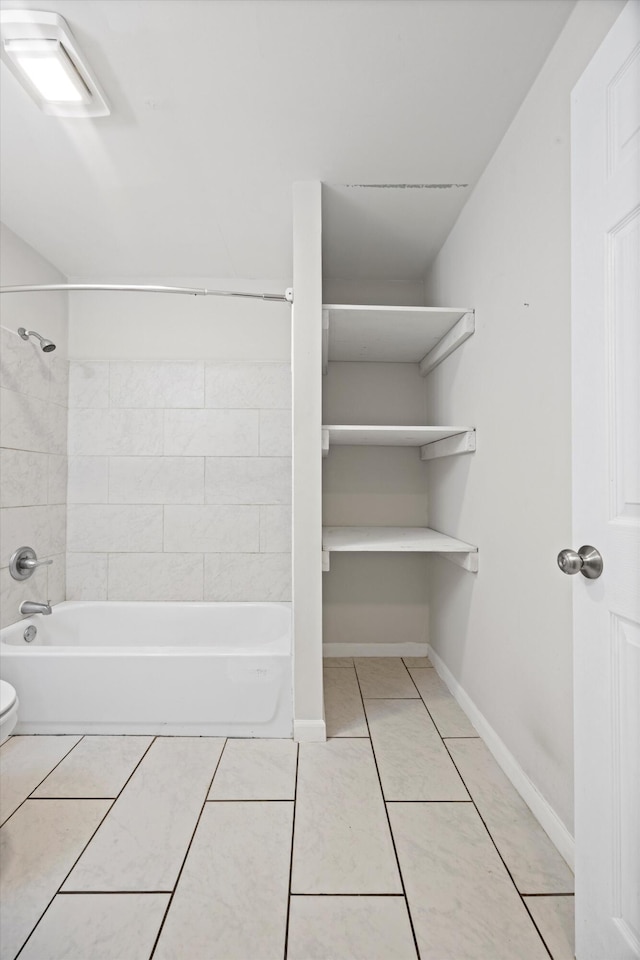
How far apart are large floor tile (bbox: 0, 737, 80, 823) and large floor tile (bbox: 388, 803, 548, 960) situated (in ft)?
3.95

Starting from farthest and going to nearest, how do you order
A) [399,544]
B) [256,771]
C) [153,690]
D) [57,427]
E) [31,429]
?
[57,427] < [31,429] < [399,544] < [153,690] < [256,771]

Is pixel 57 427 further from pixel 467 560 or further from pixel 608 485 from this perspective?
pixel 608 485

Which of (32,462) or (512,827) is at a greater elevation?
(32,462)

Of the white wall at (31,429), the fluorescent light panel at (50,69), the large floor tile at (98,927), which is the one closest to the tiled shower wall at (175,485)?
the white wall at (31,429)

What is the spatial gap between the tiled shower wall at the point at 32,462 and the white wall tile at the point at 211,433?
59 centimetres

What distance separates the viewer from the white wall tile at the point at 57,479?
104 inches

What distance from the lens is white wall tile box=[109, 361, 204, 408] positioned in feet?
9.23

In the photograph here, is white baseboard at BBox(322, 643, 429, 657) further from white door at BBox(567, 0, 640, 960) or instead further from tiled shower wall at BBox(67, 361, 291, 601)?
white door at BBox(567, 0, 640, 960)

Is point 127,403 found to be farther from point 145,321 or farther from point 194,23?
point 194,23

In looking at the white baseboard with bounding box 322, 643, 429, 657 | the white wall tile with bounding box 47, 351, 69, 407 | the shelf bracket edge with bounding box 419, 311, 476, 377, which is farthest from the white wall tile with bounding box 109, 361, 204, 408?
the white baseboard with bounding box 322, 643, 429, 657

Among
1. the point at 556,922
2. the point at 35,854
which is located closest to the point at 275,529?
the point at 35,854

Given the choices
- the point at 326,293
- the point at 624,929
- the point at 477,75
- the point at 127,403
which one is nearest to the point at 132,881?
the point at 624,929

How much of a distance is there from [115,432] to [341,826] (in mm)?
2237

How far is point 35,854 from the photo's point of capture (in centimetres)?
136
